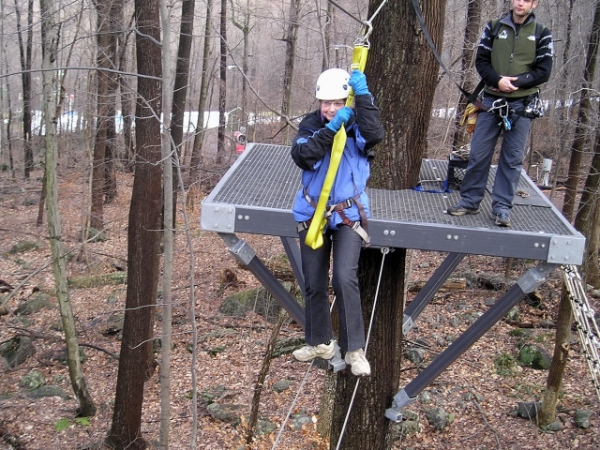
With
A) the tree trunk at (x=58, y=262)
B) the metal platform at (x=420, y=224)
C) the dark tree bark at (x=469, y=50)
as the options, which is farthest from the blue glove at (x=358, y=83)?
the dark tree bark at (x=469, y=50)

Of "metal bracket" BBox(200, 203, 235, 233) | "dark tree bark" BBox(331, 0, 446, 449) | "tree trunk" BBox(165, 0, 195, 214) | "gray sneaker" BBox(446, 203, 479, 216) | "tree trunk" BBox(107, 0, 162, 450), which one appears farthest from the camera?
"tree trunk" BBox(165, 0, 195, 214)

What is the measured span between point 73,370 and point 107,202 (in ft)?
43.4

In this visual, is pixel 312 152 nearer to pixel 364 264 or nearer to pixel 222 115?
pixel 364 264

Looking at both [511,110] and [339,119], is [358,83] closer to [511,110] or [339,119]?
[339,119]

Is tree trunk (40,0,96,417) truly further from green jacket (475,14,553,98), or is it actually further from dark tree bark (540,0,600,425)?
green jacket (475,14,553,98)

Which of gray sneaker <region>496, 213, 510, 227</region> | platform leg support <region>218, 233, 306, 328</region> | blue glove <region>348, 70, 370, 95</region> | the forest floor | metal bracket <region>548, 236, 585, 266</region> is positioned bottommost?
the forest floor

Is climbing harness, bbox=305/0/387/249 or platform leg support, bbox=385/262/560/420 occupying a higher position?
climbing harness, bbox=305/0/387/249

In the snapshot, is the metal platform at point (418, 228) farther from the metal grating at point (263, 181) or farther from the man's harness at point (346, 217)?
the man's harness at point (346, 217)

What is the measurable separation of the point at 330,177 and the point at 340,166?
0.82ft

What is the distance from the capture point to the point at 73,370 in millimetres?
10883

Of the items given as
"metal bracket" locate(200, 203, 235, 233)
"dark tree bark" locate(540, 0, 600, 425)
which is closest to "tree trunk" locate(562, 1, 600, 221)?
"dark tree bark" locate(540, 0, 600, 425)

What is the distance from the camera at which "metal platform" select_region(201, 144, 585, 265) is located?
12.5 feet

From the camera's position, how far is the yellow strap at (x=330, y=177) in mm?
3486

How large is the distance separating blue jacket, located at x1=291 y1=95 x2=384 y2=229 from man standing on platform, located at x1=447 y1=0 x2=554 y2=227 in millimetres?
953
